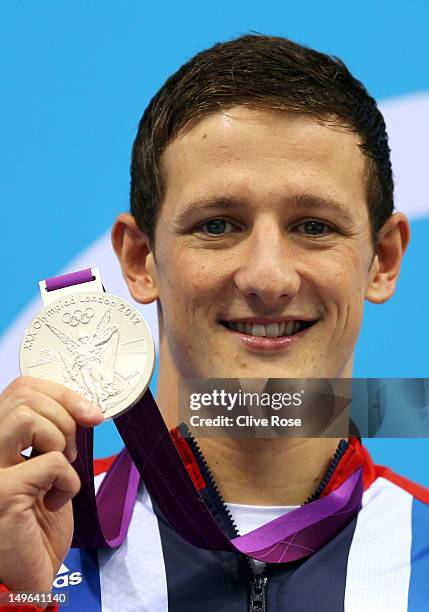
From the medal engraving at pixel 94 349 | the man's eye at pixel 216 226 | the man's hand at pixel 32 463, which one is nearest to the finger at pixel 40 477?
the man's hand at pixel 32 463

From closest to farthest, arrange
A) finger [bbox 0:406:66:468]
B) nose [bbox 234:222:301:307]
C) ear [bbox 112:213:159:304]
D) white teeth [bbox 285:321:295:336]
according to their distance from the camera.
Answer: finger [bbox 0:406:66:468] → nose [bbox 234:222:301:307] → white teeth [bbox 285:321:295:336] → ear [bbox 112:213:159:304]

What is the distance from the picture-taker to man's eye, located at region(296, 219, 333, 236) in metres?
2.15

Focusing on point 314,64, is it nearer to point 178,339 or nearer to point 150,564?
point 178,339

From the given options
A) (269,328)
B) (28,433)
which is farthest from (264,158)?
(28,433)

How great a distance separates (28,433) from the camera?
1656 mm

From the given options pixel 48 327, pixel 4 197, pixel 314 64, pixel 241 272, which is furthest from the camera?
pixel 4 197

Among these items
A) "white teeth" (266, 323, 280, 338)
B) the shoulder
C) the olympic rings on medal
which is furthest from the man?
the olympic rings on medal

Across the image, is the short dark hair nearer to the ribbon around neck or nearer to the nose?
the nose

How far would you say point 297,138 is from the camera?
2.12m

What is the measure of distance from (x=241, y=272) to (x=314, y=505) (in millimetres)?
497

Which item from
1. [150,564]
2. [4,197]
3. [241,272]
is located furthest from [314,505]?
[4,197]

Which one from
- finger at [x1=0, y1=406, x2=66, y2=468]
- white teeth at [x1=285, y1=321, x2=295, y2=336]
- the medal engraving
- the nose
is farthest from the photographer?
white teeth at [x1=285, y1=321, x2=295, y2=336]

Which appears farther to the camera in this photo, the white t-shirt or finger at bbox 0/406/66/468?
the white t-shirt

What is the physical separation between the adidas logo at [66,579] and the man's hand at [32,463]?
1.05ft
